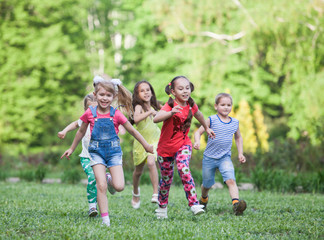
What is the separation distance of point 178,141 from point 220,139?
90 centimetres

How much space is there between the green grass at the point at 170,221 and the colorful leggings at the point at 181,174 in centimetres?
29

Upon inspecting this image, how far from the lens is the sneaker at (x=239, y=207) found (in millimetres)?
5461

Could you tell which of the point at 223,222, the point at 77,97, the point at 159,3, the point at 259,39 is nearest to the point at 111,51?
the point at 77,97

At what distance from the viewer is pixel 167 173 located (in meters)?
5.36

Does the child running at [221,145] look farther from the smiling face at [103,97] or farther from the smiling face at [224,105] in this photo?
the smiling face at [103,97]

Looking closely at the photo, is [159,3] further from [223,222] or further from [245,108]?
[223,222]

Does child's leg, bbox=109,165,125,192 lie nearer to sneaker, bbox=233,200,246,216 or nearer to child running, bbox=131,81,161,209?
child running, bbox=131,81,161,209

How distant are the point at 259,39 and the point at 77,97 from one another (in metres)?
14.7

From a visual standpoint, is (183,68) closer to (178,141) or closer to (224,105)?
(224,105)

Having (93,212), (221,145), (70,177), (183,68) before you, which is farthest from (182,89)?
(183,68)

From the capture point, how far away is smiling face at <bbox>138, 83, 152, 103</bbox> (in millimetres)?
6461

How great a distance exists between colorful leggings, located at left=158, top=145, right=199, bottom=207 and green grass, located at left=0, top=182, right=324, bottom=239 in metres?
0.29

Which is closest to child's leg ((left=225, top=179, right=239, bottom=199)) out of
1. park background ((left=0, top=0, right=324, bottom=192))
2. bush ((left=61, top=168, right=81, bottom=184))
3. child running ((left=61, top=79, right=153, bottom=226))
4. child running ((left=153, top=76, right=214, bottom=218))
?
child running ((left=153, top=76, right=214, bottom=218))

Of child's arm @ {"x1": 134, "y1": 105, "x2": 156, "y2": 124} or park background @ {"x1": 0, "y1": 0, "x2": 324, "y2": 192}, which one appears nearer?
child's arm @ {"x1": 134, "y1": 105, "x2": 156, "y2": 124}
